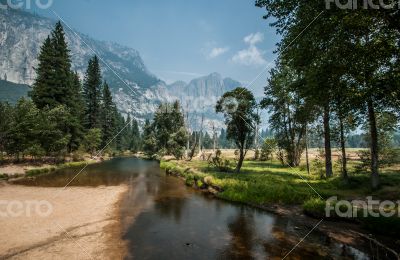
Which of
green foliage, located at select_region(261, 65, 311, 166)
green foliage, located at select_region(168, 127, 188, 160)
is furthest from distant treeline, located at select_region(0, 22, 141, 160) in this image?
green foliage, located at select_region(261, 65, 311, 166)

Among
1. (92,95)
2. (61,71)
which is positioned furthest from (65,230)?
(92,95)

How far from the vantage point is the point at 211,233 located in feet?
46.7

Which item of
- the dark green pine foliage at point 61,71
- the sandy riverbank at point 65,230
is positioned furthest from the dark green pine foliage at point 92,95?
the sandy riverbank at point 65,230

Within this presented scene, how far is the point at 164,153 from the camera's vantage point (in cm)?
7412

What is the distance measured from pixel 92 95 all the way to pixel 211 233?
2877 inches

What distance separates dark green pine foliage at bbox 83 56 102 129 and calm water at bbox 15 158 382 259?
6011 centimetres

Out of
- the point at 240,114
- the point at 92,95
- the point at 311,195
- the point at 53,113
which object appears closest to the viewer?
the point at 311,195

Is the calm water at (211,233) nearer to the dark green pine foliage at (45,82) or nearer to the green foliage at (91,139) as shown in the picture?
the dark green pine foliage at (45,82)

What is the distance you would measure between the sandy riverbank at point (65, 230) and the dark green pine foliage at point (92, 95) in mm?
56887

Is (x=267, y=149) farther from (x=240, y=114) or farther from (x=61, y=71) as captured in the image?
(x=61, y=71)

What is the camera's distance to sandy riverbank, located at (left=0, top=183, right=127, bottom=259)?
1100 centimetres

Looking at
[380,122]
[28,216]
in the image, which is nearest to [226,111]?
[380,122]

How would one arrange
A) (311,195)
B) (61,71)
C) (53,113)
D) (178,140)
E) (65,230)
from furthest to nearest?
(178,140) < (61,71) < (53,113) < (311,195) < (65,230)

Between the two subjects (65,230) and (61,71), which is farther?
(61,71)
